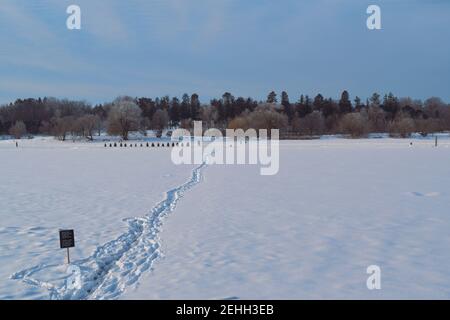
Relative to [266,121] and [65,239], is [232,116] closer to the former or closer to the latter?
[266,121]

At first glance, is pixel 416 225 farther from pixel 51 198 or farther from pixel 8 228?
pixel 51 198

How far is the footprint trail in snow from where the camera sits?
6117 millimetres

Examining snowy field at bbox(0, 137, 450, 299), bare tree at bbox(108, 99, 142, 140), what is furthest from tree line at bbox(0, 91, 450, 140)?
snowy field at bbox(0, 137, 450, 299)

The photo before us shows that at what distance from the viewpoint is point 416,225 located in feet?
32.1

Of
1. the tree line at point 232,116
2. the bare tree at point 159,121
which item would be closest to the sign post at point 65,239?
the tree line at point 232,116

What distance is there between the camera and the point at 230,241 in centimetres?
873

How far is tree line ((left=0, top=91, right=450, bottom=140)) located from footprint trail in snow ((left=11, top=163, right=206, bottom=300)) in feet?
282

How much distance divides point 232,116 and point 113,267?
139878 millimetres

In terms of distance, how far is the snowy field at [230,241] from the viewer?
6191 mm

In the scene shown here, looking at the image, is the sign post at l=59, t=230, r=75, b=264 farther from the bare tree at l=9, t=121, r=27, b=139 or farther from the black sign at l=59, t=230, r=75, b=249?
the bare tree at l=9, t=121, r=27, b=139

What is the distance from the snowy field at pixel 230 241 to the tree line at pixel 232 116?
81051mm

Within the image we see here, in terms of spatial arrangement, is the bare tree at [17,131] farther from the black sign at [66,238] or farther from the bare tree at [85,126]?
the black sign at [66,238]
